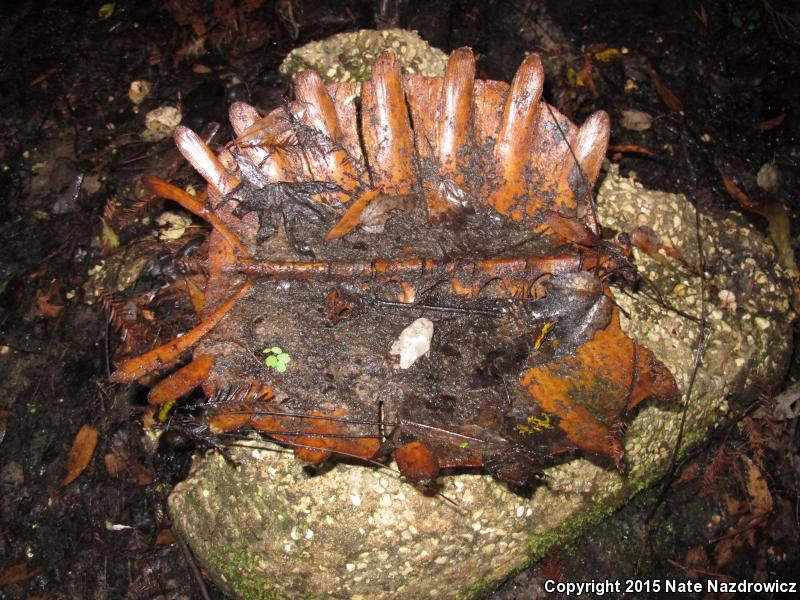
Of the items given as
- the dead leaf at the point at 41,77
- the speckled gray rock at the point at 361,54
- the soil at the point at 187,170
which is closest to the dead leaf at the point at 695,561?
the soil at the point at 187,170

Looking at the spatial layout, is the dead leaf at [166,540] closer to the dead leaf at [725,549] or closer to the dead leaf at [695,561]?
the dead leaf at [695,561]

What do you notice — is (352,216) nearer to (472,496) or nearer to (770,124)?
(472,496)

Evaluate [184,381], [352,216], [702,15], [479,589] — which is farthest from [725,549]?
[702,15]

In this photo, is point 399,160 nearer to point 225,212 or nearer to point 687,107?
point 225,212

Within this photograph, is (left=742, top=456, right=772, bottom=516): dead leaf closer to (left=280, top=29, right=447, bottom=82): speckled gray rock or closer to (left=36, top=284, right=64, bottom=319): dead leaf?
(left=280, top=29, right=447, bottom=82): speckled gray rock

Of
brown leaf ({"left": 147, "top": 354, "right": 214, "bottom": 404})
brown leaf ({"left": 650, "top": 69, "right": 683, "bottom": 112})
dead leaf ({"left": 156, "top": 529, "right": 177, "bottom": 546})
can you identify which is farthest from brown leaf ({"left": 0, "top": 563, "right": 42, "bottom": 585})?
brown leaf ({"left": 650, "top": 69, "right": 683, "bottom": 112})
